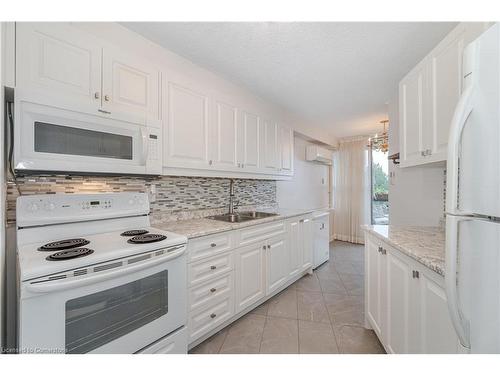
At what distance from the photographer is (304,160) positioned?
14.4ft

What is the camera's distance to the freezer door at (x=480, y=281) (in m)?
0.65

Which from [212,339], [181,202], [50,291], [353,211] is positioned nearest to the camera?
[50,291]

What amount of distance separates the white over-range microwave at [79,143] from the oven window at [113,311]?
0.69 metres

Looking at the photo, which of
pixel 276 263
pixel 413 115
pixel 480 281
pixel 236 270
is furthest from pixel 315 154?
pixel 480 281

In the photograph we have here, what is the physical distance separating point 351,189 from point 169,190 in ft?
13.9

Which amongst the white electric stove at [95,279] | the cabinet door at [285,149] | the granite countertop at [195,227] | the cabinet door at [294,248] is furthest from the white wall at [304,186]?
the white electric stove at [95,279]

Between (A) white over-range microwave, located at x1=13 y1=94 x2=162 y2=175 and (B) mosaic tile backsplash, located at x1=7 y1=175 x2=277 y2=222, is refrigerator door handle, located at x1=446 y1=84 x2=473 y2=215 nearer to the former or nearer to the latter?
(A) white over-range microwave, located at x1=13 y1=94 x2=162 y2=175

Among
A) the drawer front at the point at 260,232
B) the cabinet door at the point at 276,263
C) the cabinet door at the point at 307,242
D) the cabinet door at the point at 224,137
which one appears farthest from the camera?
the cabinet door at the point at 307,242

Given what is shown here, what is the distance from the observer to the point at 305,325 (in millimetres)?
1985

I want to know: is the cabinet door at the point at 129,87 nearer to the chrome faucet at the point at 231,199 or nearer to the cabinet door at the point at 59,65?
the cabinet door at the point at 59,65

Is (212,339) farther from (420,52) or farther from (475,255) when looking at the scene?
(420,52)

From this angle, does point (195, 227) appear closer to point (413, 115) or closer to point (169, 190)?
point (169, 190)

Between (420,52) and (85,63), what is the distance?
247cm
